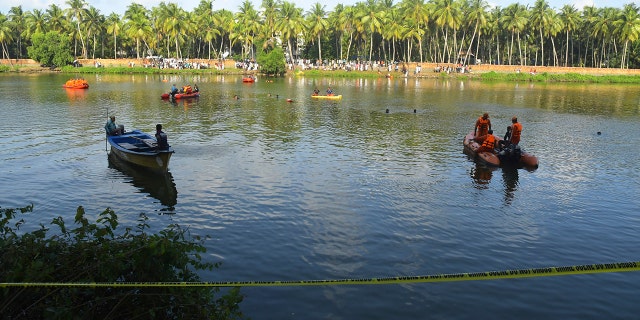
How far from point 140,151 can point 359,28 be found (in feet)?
312

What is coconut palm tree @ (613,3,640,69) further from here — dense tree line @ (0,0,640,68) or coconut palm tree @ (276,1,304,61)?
coconut palm tree @ (276,1,304,61)

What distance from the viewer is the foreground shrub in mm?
6566

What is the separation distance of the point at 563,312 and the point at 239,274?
24.3ft

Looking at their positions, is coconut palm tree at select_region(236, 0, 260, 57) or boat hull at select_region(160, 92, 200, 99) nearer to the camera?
boat hull at select_region(160, 92, 200, 99)

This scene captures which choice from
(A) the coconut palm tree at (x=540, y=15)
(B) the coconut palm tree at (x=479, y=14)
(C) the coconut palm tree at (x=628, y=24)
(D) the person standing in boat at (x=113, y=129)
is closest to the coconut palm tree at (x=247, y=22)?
(B) the coconut palm tree at (x=479, y=14)

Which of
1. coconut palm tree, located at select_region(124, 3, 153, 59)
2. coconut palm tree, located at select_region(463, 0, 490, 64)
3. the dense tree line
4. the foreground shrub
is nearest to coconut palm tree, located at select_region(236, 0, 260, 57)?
the dense tree line

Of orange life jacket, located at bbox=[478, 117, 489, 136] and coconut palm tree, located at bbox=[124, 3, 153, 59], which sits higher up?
coconut palm tree, located at bbox=[124, 3, 153, 59]

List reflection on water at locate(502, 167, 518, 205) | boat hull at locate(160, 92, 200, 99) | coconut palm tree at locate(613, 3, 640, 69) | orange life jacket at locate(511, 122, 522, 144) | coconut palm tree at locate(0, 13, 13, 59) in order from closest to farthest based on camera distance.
A: reflection on water at locate(502, 167, 518, 205)
orange life jacket at locate(511, 122, 522, 144)
boat hull at locate(160, 92, 200, 99)
coconut palm tree at locate(613, 3, 640, 69)
coconut palm tree at locate(0, 13, 13, 59)

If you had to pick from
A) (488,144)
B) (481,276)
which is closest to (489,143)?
(488,144)

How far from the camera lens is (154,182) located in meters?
20.2

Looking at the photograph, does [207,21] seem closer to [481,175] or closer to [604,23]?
[604,23]

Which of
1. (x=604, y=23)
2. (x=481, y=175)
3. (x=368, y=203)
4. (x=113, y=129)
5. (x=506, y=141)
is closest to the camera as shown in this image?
(x=368, y=203)

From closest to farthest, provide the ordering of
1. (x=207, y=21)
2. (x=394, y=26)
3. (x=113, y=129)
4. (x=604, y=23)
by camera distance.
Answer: (x=113, y=129) → (x=604, y=23) → (x=394, y=26) → (x=207, y=21)

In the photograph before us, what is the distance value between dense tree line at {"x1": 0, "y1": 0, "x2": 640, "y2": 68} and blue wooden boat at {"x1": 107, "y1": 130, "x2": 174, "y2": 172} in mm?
88924
